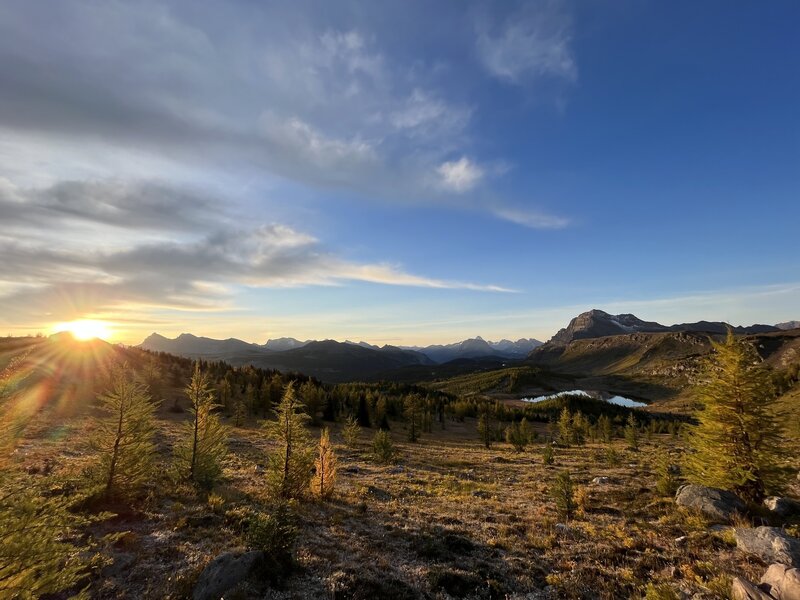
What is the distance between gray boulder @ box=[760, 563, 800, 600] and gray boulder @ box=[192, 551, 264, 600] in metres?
17.5

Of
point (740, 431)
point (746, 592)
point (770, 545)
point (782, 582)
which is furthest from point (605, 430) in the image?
point (746, 592)

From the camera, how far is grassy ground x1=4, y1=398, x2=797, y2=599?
13125 millimetres

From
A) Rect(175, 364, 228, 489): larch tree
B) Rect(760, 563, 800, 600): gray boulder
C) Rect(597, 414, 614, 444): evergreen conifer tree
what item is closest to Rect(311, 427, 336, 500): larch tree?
Rect(175, 364, 228, 489): larch tree

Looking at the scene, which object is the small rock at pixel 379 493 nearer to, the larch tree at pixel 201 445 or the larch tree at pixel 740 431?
the larch tree at pixel 201 445

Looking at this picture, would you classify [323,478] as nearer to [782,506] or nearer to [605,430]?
[782,506]

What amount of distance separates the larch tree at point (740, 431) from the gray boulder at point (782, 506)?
1.48 feet

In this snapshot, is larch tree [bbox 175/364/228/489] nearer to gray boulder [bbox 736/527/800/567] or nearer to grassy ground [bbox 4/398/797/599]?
grassy ground [bbox 4/398/797/599]

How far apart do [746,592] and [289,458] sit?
23104 mm

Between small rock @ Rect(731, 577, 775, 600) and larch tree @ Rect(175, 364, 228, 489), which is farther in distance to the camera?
larch tree @ Rect(175, 364, 228, 489)

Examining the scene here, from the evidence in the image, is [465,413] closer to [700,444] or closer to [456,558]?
[700,444]

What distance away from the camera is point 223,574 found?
39.9 feet

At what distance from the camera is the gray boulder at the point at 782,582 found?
11.2m

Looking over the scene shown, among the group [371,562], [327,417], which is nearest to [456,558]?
[371,562]

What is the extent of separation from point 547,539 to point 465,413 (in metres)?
119
